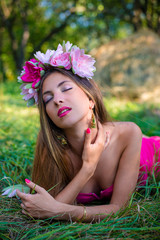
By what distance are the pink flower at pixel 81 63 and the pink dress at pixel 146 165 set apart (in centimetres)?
91

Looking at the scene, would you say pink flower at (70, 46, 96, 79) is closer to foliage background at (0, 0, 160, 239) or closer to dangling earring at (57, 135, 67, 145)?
dangling earring at (57, 135, 67, 145)

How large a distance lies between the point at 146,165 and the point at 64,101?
1.14m

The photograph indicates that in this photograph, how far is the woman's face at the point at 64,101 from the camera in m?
1.78

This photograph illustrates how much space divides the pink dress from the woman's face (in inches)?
24.3

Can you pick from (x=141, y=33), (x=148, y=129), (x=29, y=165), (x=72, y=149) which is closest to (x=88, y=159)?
(x=72, y=149)

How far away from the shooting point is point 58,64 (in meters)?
1.90

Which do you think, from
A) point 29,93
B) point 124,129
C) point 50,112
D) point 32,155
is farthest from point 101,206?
point 32,155

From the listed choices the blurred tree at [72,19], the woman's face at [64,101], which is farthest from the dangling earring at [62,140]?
the blurred tree at [72,19]

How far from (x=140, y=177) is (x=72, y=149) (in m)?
0.74

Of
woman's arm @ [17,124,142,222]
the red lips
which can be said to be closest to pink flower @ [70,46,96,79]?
the red lips

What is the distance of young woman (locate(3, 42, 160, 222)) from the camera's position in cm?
177

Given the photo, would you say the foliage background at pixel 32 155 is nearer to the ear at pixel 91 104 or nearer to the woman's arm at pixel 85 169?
the woman's arm at pixel 85 169

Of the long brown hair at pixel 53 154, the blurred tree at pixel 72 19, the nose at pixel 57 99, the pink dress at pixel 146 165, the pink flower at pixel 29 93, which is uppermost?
the blurred tree at pixel 72 19

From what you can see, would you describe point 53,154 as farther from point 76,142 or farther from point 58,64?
point 58,64
